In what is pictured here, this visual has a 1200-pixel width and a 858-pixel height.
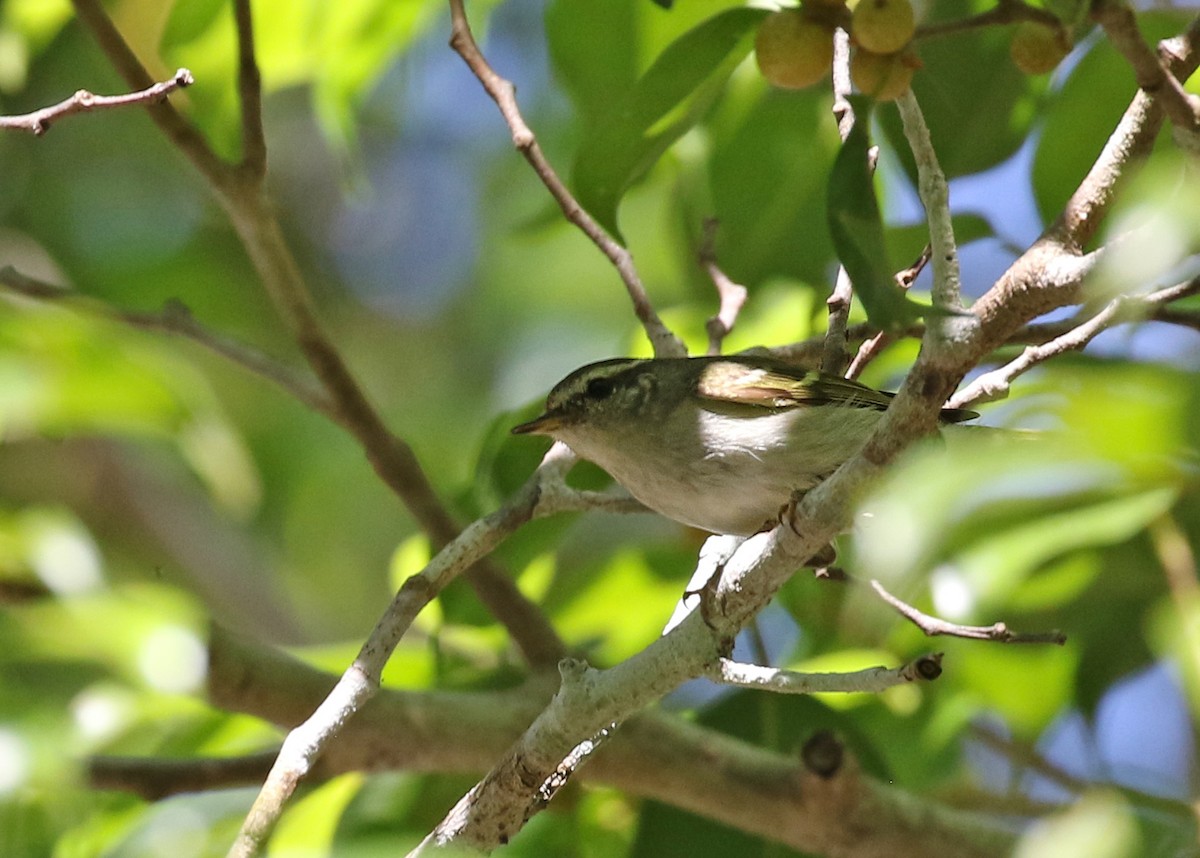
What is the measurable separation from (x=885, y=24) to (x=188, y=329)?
185 centimetres

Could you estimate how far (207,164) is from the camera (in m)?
3.09

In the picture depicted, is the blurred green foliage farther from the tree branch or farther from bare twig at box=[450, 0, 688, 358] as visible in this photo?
the tree branch

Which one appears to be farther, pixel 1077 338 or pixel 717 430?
pixel 717 430

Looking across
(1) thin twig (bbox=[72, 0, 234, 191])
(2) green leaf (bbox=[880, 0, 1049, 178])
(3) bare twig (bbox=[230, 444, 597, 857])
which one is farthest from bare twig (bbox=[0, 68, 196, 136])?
(2) green leaf (bbox=[880, 0, 1049, 178])

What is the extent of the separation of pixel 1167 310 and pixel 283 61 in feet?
7.59

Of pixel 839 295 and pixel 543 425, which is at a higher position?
pixel 839 295

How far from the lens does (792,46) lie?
7.13ft

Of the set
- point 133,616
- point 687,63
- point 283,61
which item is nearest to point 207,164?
point 283,61

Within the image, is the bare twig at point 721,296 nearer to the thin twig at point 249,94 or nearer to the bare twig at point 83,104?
the thin twig at point 249,94

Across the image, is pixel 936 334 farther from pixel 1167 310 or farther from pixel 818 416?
pixel 818 416

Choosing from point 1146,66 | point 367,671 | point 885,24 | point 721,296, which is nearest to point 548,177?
point 721,296

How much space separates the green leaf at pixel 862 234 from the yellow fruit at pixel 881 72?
1.65 feet

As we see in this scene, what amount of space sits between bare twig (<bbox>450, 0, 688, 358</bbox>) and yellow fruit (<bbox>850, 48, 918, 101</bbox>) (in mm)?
789

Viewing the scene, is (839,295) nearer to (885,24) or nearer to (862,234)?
(885,24)
